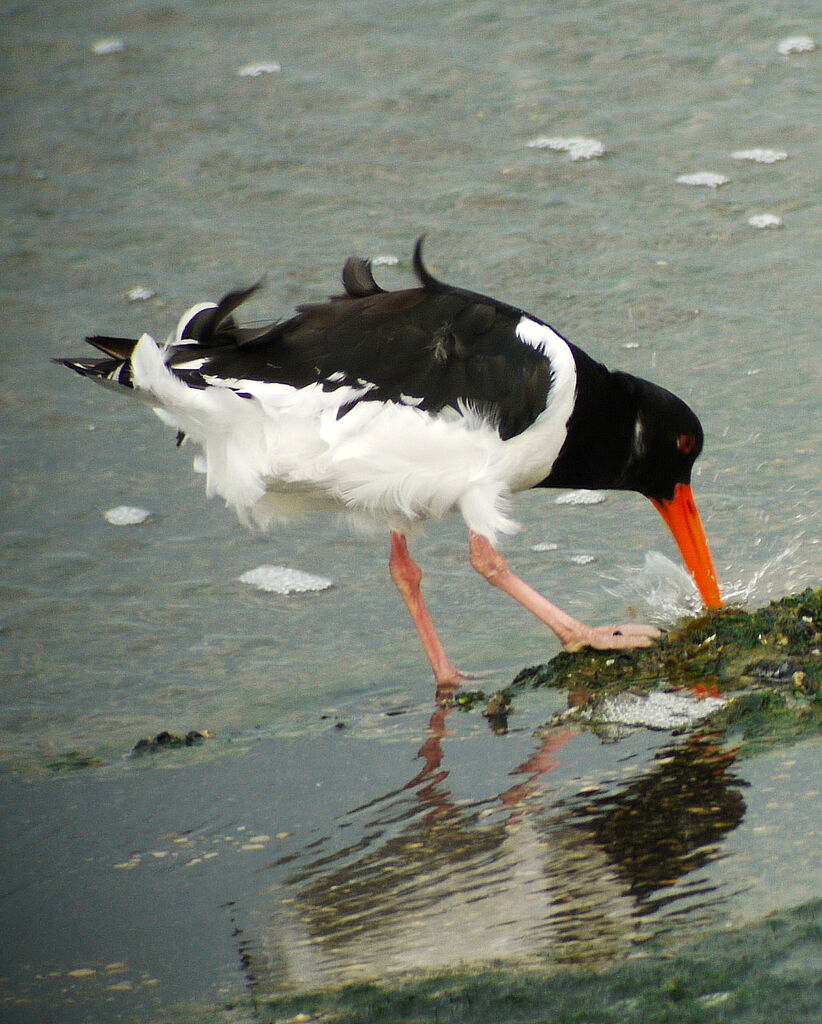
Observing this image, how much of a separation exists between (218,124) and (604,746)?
23.2ft

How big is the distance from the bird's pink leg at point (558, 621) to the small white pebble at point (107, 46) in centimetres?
745

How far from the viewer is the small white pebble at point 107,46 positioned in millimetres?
10438

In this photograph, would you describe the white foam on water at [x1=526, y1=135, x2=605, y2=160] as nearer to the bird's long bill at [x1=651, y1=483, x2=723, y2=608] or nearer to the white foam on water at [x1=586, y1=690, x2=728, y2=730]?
the bird's long bill at [x1=651, y1=483, x2=723, y2=608]

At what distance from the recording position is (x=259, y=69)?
9.93m

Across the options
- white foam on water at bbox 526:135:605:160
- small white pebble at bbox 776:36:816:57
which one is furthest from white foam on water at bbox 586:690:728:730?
small white pebble at bbox 776:36:816:57

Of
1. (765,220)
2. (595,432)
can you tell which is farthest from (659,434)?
(765,220)

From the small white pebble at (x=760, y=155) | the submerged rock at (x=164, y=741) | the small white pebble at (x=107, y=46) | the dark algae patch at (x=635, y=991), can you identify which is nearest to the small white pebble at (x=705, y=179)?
the small white pebble at (x=760, y=155)

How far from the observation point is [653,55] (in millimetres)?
9445

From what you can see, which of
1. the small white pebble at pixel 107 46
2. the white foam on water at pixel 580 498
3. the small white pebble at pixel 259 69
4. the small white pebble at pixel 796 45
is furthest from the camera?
the small white pebble at pixel 107 46

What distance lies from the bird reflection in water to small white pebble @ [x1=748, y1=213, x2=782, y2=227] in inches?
194

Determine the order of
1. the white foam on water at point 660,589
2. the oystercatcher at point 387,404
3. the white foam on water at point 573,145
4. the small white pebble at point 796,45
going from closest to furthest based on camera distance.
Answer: the oystercatcher at point 387,404
the white foam on water at point 660,589
the white foam on water at point 573,145
the small white pebble at point 796,45

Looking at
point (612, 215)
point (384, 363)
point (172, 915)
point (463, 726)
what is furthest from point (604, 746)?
point (612, 215)

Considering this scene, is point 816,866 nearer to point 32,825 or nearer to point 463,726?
point 463,726

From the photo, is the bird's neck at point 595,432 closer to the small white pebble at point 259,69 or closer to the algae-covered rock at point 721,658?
the algae-covered rock at point 721,658
